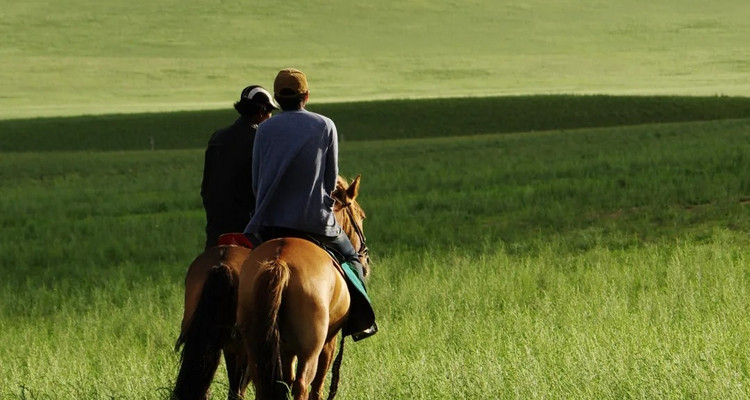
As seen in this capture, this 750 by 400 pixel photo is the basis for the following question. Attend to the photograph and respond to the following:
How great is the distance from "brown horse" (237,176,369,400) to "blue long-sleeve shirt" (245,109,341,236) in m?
0.29

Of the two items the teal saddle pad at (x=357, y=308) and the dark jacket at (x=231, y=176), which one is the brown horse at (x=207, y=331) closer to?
the teal saddle pad at (x=357, y=308)

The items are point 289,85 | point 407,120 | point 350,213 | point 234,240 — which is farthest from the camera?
point 407,120

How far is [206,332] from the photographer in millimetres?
6023

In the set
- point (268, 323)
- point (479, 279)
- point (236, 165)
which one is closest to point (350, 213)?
point (236, 165)

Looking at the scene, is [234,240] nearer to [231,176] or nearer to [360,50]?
[231,176]

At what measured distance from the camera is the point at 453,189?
851 inches

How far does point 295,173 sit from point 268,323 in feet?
3.26

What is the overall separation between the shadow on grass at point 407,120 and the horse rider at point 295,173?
37811mm

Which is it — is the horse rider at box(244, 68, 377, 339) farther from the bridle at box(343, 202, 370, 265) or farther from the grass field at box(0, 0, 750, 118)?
the grass field at box(0, 0, 750, 118)

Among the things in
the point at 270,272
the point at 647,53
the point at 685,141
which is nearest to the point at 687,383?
the point at 270,272

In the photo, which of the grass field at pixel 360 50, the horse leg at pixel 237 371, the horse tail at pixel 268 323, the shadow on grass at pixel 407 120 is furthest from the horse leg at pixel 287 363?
the grass field at pixel 360 50

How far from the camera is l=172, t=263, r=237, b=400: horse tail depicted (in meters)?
6.02

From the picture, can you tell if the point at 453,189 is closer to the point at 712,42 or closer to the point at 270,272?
the point at 270,272

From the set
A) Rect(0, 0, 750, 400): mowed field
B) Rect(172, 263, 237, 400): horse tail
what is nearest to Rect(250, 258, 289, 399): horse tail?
Rect(172, 263, 237, 400): horse tail
